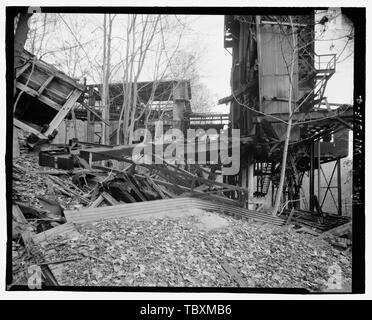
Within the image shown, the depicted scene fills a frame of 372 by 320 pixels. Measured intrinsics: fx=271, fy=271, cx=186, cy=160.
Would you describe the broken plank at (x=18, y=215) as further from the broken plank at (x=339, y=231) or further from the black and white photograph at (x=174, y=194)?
the broken plank at (x=339, y=231)

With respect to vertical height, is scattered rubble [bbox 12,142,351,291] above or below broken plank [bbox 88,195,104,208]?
below

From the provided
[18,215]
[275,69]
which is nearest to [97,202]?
[18,215]

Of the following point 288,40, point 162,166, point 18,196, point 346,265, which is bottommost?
point 346,265

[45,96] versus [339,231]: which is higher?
[45,96]

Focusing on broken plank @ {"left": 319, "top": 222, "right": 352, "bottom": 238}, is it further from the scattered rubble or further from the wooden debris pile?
the wooden debris pile

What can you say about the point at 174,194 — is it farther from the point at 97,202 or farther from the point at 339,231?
the point at 339,231

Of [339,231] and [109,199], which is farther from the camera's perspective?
[339,231]

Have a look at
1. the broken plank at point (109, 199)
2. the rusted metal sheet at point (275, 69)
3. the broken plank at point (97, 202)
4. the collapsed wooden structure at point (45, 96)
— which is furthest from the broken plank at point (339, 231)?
the collapsed wooden structure at point (45, 96)

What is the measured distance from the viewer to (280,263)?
5.34 m

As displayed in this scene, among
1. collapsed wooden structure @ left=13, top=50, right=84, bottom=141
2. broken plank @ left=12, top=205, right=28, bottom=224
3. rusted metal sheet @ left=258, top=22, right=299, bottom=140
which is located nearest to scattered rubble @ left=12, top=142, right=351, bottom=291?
broken plank @ left=12, top=205, right=28, bottom=224

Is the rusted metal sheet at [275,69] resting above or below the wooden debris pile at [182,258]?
above
